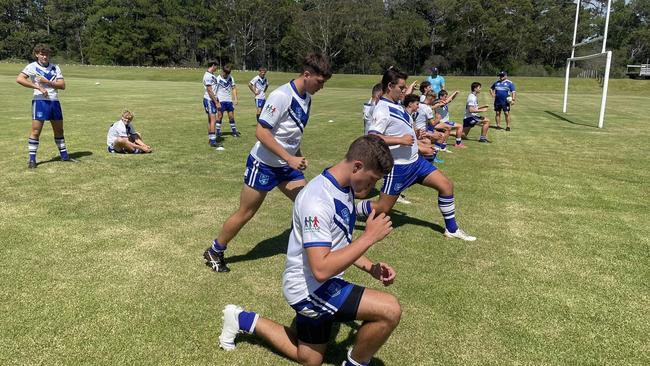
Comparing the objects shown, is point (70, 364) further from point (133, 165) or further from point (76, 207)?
point (133, 165)

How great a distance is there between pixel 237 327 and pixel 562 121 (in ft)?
67.2

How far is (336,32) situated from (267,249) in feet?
275

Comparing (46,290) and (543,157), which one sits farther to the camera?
(543,157)

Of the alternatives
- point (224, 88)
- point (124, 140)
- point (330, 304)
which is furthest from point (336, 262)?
point (224, 88)

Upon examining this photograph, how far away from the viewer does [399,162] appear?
251 inches

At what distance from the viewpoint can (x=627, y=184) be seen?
31.0 ft

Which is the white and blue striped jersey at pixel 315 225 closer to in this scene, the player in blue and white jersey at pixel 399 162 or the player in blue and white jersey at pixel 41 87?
the player in blue and white jersey at pixel 399 162

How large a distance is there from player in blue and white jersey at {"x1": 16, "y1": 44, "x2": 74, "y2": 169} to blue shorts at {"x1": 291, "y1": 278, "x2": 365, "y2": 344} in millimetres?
8669

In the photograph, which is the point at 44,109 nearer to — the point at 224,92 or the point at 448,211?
the point at 224,92

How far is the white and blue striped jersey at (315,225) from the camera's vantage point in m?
2.98

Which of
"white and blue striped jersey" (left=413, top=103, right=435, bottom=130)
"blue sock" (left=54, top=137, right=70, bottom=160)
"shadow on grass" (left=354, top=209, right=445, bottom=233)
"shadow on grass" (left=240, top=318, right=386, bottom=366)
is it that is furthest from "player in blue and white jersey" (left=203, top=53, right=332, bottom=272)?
"blue sock" (left=54, top=137, right=70, bottom=160)

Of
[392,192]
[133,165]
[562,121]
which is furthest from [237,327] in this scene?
[562,121]

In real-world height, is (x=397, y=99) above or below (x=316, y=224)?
above

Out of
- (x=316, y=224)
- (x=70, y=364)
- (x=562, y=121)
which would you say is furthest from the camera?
(x=562, y=121)
